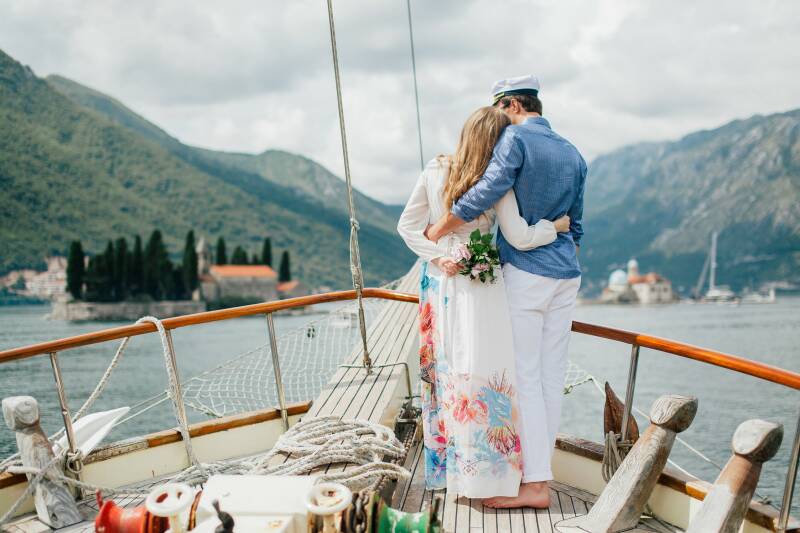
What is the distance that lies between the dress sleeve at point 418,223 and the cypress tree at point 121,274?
69428mm

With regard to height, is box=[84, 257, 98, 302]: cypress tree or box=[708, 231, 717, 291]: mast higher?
box=[84, 257, 98, 302]: cypress tree

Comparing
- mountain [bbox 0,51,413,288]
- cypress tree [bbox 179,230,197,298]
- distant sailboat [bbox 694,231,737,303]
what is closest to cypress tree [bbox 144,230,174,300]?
cypress tree [bbox 179,230,197,298]

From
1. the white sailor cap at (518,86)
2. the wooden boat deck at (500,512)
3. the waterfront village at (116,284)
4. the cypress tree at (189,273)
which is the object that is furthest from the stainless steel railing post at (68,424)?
the cypress tree at (189,273)

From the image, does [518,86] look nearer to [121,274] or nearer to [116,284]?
[121,274]

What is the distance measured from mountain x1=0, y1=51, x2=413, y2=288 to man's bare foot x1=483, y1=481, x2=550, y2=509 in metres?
88.4

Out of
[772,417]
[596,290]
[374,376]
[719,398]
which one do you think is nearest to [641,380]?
[719,398]

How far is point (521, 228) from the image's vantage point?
240cm

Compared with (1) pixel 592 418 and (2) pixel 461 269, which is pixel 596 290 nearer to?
(1) pixel 592 418

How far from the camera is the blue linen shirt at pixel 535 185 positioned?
7.72 feet

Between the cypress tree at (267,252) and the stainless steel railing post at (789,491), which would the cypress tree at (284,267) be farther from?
the stainless steel railing post at (789,491)

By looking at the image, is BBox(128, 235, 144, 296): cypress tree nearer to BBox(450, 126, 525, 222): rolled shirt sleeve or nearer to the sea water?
the sea water

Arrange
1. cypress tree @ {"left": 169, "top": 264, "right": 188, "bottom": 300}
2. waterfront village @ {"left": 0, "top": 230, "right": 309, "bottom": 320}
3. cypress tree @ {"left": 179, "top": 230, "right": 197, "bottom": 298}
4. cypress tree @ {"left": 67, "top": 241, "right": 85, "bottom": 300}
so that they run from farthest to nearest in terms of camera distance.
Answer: cypress tree @ {"left": 179, "top": 230, "right": 197, "bottom": 298}, cypress tree @ {"left": 169, "top": 264, "right": 188, "bottom": 300}, waterfront village @ {"left": 0, "top": 230, "right": 309, "bottom": 320}, cypress tree @ {"left": 67, "top": 241, "right": 85, "bottom": 300}

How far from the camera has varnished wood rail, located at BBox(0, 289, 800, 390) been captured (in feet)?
6.89

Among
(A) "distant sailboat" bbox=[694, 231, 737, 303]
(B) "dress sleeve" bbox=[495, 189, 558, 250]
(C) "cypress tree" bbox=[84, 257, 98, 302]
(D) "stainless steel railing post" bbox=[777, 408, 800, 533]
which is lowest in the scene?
(A) "distant sailboat" bbox=[694, 231, 737, 303]
